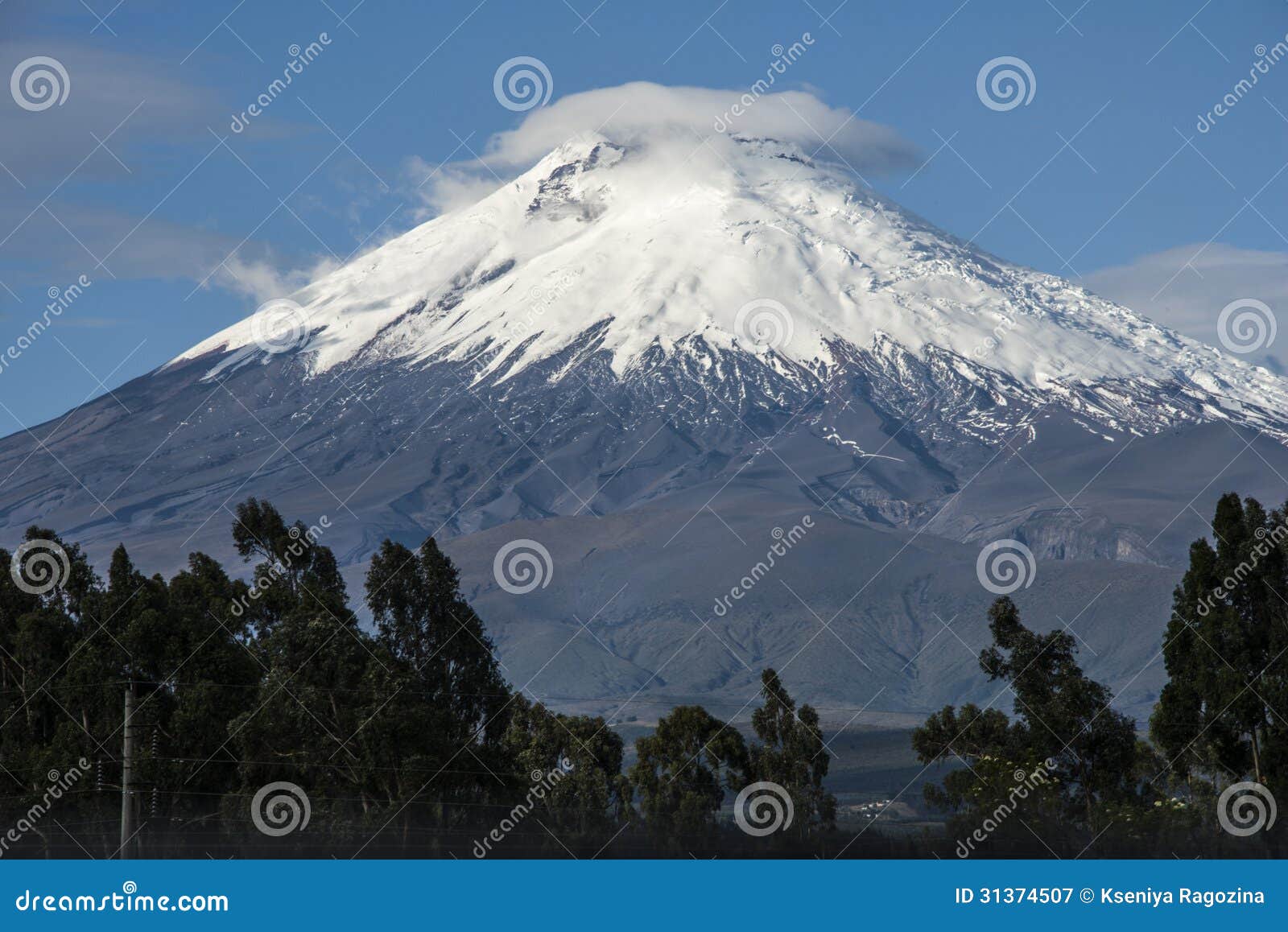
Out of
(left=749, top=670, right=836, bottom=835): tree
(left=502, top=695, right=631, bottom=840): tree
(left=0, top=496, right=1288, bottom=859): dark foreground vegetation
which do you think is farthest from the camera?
(left=502, top=695, right=631, bottom=840): tree

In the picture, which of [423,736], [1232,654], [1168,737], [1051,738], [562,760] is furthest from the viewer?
[562,760]

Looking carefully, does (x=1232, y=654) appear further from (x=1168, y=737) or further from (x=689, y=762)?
(x=689, y=762)

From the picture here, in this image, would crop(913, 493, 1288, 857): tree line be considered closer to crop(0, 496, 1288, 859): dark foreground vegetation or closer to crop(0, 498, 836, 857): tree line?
crop(0, 496, 1288, 859): dark foreground vegetation

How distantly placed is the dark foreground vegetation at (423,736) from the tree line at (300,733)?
0.30 ft

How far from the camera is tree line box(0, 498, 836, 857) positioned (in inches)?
1625

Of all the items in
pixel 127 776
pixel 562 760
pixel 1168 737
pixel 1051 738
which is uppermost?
pixel 562 760

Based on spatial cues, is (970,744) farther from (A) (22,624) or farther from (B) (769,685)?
(A) (22,624)

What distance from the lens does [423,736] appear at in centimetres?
4984

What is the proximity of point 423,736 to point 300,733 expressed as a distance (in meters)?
3.35

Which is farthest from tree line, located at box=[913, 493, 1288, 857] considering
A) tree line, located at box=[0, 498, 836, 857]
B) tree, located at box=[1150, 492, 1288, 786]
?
tree line, located at box=[0, 498, 836, 857]

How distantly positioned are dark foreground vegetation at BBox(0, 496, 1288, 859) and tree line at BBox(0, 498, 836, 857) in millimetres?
92

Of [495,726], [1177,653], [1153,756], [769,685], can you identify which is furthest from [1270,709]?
[495,726]

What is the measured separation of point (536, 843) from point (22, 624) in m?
20.3

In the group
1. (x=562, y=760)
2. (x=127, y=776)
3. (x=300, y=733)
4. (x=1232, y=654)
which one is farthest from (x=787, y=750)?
(x=127, y=776)
